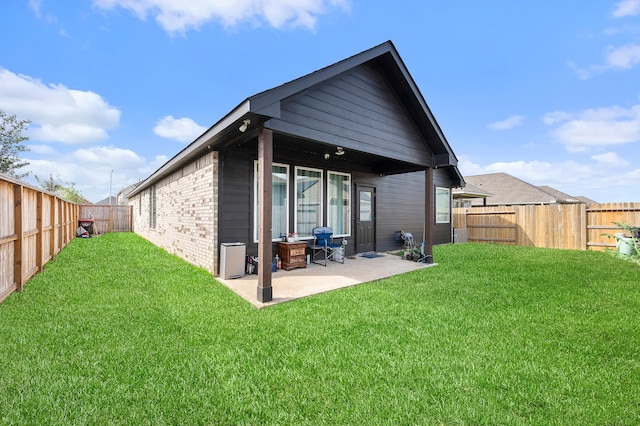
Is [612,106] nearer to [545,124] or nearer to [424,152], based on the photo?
[545,124]

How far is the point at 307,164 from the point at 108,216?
16386 millimetres

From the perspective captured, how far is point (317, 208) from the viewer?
7457mm

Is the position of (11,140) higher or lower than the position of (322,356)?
higher

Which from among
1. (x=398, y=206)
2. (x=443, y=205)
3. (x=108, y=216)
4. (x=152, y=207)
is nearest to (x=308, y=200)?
(x=398, y=206)

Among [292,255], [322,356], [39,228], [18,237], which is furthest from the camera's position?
[292,255]

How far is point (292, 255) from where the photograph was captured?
248 inches

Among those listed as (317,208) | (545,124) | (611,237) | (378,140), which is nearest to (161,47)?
(317,208)

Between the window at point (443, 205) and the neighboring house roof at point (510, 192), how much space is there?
374 inches

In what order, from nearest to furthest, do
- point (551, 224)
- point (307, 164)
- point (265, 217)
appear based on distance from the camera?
point (265, 217) < point (307, 164) < point (551, 224)

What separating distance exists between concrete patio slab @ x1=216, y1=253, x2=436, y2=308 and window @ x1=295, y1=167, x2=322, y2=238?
1011mm

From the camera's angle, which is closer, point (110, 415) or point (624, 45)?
point (110, 415)

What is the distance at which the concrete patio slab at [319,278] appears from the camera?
4531 mm

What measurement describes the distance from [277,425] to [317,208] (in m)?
5.93

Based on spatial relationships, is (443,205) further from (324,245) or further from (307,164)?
(307,164)
